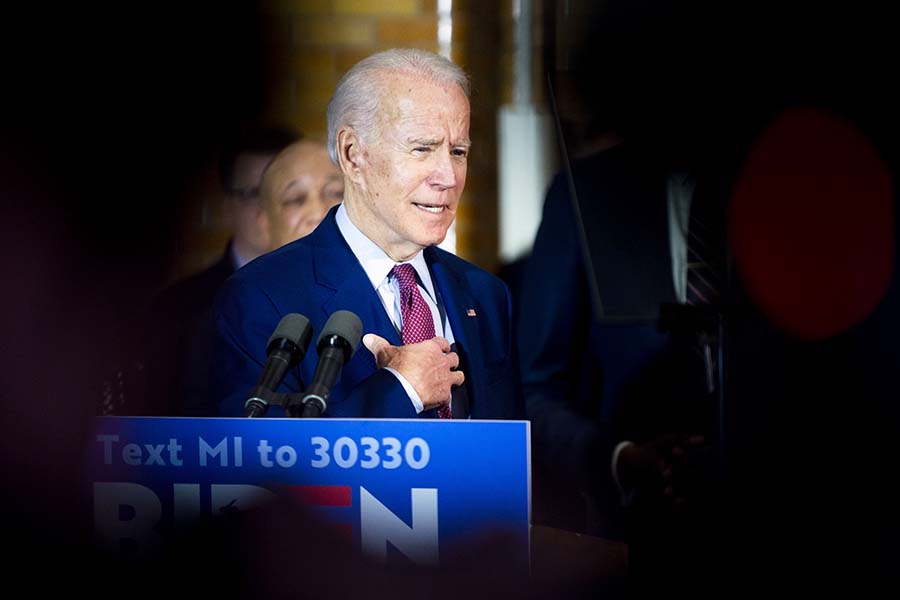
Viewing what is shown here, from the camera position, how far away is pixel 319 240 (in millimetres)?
2377

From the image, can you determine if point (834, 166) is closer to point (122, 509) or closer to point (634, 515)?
point (634, 515)

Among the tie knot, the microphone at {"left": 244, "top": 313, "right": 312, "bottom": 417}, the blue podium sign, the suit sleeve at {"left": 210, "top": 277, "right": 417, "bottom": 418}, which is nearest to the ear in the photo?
the tie knot

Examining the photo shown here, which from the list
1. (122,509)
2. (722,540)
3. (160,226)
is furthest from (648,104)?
(122,509)

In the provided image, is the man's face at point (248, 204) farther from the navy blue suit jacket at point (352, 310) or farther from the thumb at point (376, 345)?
the thumb at point (376, 345)

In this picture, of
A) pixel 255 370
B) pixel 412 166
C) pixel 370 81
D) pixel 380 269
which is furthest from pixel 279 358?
pixel 370 81

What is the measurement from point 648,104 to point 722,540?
44.3 inches

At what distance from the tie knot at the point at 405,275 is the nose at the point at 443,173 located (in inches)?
8.3

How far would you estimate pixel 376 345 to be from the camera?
2.28 meters

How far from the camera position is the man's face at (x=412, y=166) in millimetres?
2312

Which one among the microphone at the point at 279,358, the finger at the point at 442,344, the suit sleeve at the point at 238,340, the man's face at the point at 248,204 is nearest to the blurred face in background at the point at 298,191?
the man's face at the point at 248,204

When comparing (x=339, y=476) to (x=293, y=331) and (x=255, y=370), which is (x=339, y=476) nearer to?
(x=293, y=331)

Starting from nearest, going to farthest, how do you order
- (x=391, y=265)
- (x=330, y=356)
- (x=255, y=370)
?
(x=330, y=356) → (x=255, y=370) → (x=391, y=265)

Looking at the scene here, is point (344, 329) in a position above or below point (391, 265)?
below

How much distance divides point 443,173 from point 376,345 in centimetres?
45
